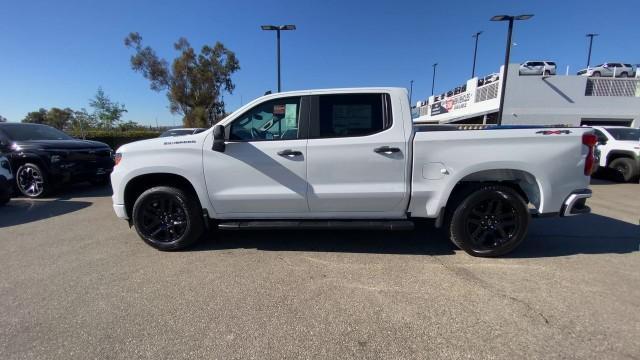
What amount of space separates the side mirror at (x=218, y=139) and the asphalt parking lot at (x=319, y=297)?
4.21 ft

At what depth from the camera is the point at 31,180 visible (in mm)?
6859

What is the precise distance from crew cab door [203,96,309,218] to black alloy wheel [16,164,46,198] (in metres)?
6.04

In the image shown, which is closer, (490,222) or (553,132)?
(553,132)

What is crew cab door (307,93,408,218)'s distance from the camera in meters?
3.23

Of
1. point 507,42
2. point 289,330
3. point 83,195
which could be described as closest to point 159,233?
point 289,330

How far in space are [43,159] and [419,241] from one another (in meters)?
8.17

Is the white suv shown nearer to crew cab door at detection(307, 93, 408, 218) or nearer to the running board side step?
crew cab door at detection(307, 93, 408, 218)

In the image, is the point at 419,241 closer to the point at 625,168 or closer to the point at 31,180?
the point at 31,180

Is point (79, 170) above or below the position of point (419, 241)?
above

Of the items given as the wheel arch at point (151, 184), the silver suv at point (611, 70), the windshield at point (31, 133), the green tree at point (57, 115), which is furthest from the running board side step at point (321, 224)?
the green tree at point (57, 115)

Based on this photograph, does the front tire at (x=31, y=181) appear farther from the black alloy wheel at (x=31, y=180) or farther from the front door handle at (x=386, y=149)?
the front door handle at (x=386, y=149)

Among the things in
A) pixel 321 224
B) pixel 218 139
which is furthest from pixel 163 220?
pixel 321 224

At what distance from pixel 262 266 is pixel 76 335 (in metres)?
1.58

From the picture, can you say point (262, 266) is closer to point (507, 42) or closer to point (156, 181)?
point (156, 181)
